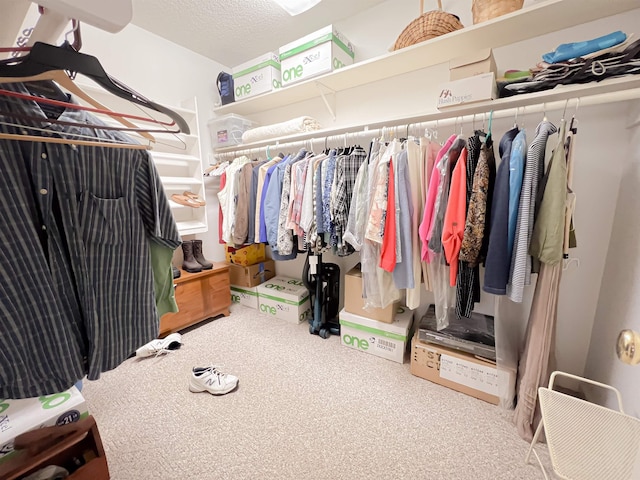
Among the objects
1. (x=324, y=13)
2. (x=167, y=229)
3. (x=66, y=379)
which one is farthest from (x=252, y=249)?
(x=324, y=13)

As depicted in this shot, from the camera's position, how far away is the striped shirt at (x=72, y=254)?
62cm

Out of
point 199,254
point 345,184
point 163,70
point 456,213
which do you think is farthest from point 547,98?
point 163,70

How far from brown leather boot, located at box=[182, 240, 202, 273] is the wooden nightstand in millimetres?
55

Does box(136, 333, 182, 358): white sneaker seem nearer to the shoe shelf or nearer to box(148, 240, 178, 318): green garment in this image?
the shoe shelf

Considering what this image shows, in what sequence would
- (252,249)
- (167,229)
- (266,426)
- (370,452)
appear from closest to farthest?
(167,229) < (370,452) < (266,426) < (252,249)

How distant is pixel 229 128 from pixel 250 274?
1474 millimetres

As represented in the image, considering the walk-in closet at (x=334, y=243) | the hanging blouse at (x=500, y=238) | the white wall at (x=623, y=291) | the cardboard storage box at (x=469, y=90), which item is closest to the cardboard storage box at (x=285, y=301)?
the walk-in closet at (x=334, y=243)

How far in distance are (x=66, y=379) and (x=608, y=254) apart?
7.98 feet

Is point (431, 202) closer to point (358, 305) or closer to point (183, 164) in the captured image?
point (358, 305)

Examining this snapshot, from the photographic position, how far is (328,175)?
1656 mm

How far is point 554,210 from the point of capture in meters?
1.04

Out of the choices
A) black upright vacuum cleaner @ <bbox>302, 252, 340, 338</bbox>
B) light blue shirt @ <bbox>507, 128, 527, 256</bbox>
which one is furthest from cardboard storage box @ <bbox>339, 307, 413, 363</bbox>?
light blue shirt @ <bbox>507, 128, 527, 256</bbox>

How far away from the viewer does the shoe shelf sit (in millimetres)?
2123

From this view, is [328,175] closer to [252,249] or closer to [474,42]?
[474,42]
